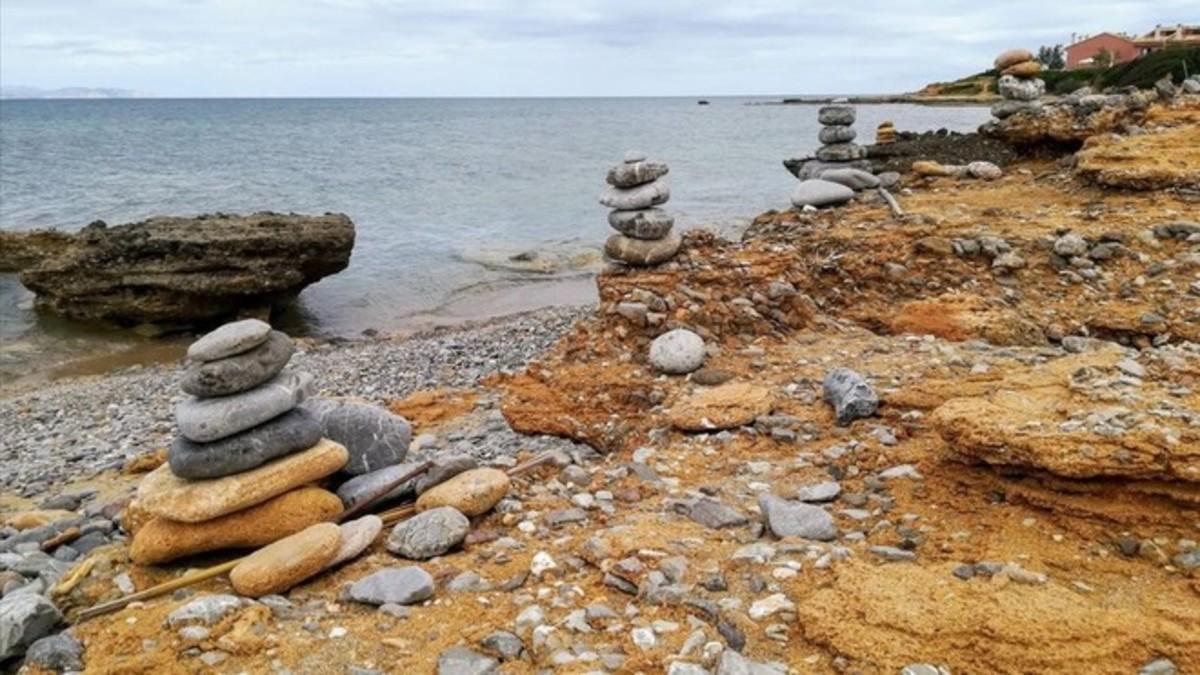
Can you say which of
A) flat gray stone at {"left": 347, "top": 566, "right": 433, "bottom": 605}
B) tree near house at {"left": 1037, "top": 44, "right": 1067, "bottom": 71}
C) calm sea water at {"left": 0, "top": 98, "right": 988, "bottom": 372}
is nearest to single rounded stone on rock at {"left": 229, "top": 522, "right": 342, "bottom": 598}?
flat gray stone at {"left": 347, "top": 566, "right": 433, "bottom": 605}

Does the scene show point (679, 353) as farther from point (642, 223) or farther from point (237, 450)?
point (237, 450)

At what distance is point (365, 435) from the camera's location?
7.48 metres

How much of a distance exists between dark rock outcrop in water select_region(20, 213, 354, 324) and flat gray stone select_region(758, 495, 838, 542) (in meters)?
17.4

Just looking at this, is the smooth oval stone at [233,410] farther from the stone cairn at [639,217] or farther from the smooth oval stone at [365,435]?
the stone cairn at [639,217]

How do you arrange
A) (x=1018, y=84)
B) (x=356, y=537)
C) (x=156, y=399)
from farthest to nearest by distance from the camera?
(x=1018, y=84)
(x=156, y=399)
(x=356, y=537)

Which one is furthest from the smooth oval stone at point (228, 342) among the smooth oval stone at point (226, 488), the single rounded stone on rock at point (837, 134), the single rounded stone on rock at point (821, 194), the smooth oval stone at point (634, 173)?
the single rounded stone on rock at point (837, 134)

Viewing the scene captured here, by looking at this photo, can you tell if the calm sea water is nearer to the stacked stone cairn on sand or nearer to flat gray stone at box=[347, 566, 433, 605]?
the stacked stone cairn on sand

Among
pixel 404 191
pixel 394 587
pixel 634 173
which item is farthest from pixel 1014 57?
pixel 404 191

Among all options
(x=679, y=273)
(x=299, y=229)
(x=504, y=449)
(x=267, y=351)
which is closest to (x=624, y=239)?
(x=679, y=273)

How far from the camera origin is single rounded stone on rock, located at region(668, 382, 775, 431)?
792 cm

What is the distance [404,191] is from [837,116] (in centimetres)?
3241

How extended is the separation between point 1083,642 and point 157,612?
5.17m

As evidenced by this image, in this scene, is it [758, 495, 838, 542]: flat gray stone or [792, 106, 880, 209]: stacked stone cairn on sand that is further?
[792, 106, 880, 209]: stacked stone cairn on sand

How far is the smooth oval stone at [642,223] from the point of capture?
1210 centimetres
